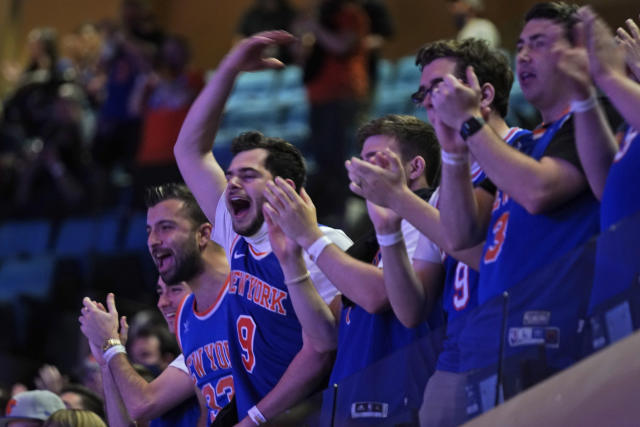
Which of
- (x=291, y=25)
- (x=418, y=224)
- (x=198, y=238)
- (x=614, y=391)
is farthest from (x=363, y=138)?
(x=291, y=25)

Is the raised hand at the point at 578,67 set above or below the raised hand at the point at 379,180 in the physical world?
above

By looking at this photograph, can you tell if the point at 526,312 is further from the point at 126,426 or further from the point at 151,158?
the point at 151,158

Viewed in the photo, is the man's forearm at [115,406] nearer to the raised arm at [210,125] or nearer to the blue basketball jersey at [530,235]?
the raised arm at [210,125]

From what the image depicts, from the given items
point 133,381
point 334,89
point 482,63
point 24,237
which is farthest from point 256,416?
point 24,237

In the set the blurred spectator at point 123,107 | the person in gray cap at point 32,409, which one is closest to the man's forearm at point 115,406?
the person in gray cap at point 32,409

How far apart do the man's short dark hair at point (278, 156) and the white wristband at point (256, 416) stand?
77 cm

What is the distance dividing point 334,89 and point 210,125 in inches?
113

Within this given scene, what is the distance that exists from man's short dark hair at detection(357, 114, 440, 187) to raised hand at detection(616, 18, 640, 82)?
25.1 inches

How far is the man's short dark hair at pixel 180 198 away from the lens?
170 inches

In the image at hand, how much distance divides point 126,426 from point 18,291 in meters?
3.89

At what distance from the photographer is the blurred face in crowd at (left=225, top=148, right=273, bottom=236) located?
12.4ft

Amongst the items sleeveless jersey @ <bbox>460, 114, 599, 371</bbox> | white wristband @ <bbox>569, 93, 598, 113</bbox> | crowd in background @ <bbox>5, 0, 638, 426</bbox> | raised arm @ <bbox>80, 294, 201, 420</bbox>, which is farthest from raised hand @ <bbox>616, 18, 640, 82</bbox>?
crowd in background @ <bbox>5, 0, 638, 426</bbox>

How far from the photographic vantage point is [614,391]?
7.88 ft

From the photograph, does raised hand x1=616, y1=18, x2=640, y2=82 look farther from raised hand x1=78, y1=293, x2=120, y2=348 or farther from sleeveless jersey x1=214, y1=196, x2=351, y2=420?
raised hand x1=78, y1=293, x2=120, y2=348
